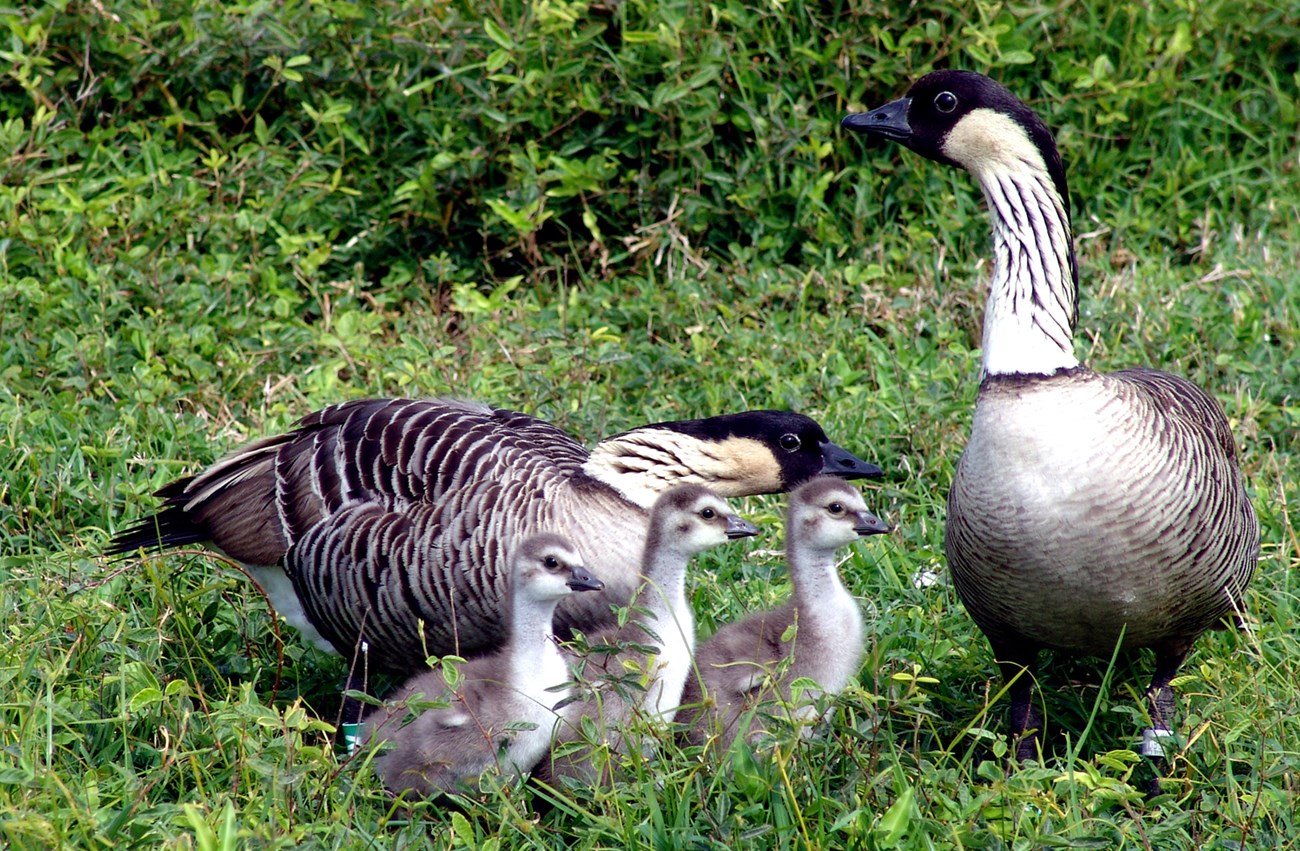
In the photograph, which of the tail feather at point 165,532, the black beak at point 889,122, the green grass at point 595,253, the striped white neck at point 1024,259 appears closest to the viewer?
the striped white neck at point 1024,259

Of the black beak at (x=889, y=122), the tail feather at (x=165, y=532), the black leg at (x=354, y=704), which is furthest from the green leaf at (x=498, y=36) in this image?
the black leg at (x=354, y=704)

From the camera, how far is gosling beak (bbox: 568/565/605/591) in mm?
4637

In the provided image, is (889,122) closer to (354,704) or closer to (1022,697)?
(1022,697)

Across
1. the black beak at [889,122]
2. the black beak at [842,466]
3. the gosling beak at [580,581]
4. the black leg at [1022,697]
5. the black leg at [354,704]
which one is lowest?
the black leg at [354,704]

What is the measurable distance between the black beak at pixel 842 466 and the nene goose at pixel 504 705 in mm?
1265

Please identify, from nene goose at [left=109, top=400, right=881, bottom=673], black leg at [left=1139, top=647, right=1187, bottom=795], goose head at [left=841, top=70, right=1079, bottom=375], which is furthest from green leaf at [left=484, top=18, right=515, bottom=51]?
black leg at [left=1139, top=647, right=1187, bottom=795]

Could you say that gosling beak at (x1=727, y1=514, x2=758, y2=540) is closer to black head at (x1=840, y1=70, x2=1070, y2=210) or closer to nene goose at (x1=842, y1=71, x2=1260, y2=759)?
nene goose at (x1=842, y1=71, x2=1260, y2=759)

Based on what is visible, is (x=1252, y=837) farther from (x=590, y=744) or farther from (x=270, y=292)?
(x=270, y=292)

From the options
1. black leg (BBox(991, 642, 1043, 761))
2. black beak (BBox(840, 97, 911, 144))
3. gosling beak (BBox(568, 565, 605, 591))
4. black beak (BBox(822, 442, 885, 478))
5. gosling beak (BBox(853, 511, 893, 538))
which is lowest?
black leg (BBox(991, 642, 1043, 761))

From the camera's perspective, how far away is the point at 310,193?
8.42 meters

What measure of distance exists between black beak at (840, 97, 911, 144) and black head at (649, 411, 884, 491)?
3.40ft

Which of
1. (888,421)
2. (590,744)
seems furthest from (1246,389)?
(590,744)

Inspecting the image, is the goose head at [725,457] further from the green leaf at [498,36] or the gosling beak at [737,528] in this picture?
the green leaf at [498,36]

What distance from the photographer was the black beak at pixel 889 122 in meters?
5.32
